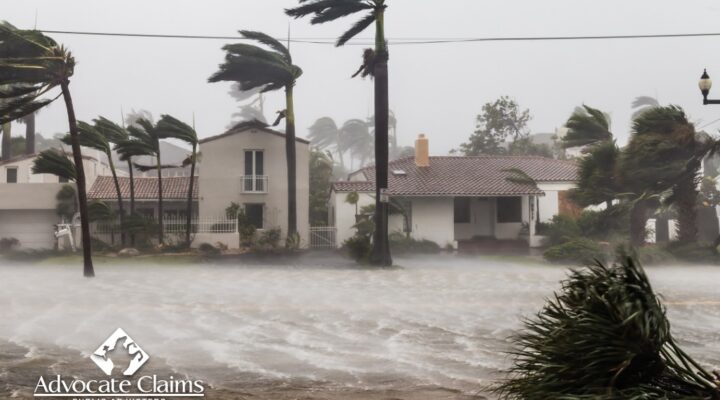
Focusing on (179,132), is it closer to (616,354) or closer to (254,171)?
(254,171)

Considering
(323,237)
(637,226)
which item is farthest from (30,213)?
(637,226)

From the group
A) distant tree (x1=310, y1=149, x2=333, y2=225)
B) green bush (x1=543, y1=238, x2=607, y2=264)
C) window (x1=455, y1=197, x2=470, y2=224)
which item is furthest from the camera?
distant tree (x1=310, y1=149, x2=333, y2=225)

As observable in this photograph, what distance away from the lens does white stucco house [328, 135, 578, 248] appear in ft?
103

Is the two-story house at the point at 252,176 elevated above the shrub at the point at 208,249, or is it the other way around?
the two-story house at the point at 252,176

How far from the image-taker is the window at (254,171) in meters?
31.8

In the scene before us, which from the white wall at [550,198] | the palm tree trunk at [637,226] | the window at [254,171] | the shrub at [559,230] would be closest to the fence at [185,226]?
the window at [254,171]

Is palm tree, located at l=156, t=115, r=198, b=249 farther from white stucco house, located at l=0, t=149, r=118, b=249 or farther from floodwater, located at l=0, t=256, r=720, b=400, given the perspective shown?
floodwater, located at l=0, t=256, r=720, b=400

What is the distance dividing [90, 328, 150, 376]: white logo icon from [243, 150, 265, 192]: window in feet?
70.4

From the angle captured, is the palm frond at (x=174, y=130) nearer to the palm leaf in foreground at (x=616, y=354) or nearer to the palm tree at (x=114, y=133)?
the palm tree at (x=114, y=133)

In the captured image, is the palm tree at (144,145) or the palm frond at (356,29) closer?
the palm frond at (356,29)

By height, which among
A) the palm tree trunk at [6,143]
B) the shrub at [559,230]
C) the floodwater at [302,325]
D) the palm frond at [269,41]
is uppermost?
the palm frond at [269,41]

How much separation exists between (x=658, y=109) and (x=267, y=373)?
21.6 m

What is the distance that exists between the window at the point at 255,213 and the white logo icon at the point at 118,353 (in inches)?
843

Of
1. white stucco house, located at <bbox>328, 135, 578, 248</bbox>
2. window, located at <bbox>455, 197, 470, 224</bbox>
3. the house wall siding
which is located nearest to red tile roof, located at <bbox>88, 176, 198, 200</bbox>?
the house wall siding
